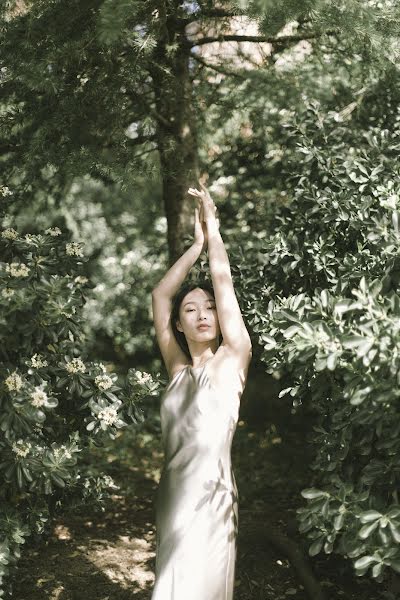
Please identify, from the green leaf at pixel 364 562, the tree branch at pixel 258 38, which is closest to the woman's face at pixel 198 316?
the green leaf at pixel 364 562

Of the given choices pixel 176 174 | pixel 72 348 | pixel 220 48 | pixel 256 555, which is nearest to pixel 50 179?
pixel 176 174

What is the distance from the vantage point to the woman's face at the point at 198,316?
119 inches

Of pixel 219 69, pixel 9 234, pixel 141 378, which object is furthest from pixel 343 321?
pixel 219 69

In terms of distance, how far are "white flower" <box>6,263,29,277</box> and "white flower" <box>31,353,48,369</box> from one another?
0.41 m

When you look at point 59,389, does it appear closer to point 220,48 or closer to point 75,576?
point 75,576

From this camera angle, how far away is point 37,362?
10.2 feet

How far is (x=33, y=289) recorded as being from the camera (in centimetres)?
304

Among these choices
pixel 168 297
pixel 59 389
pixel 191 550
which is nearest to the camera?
pixel 191 550

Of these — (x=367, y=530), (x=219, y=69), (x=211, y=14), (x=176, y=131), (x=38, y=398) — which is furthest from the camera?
(x=219, y=69)

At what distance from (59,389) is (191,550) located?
123 centimetres

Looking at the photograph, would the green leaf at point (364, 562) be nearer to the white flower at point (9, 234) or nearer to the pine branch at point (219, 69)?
the white flower at point (9, 234)

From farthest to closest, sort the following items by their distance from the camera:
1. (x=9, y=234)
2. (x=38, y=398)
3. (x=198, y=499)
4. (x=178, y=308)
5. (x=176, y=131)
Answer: (x=176, y=131) < (x=9, y=234) < (x=178, y=308) < (x=38, y=398) < (x=198, y=499)

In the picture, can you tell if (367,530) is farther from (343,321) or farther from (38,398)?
(38,398)

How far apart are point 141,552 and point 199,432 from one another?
5.98 feet
